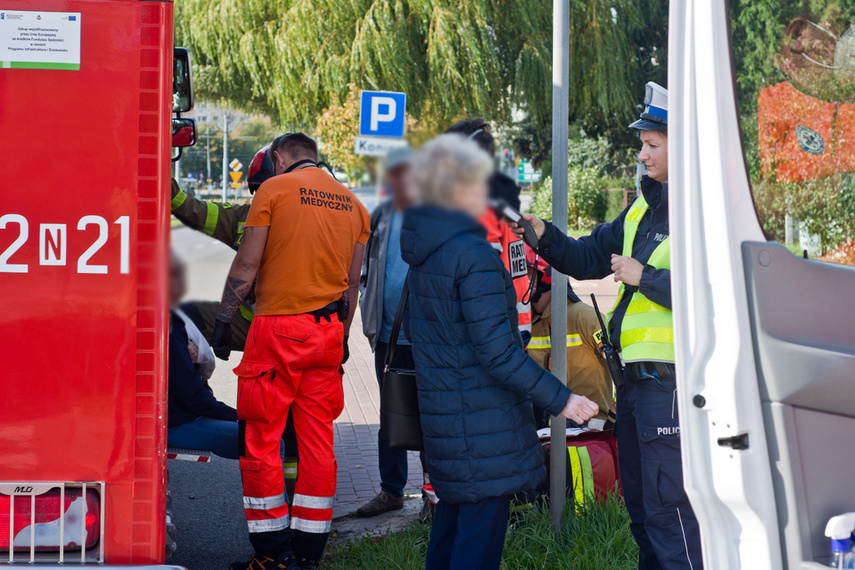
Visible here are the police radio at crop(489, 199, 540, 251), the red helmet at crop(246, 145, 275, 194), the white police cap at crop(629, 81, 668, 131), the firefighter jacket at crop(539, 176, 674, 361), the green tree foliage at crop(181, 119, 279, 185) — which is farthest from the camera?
the green tree foliage at crop(181, 119, 279, 185)

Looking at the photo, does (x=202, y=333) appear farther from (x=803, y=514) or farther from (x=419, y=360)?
(x=803, y=514)

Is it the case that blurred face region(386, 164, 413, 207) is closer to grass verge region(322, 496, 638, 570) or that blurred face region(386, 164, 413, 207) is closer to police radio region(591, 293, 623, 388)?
police radio region(591, 293, 623, 388)

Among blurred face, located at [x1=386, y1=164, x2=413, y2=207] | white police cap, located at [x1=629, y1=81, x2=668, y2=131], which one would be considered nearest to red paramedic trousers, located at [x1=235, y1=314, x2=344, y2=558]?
white police cap, located at [x1=629, y1=81, x2=668, y2=131]

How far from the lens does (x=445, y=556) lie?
3.09 m

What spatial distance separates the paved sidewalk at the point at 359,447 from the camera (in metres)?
4.98

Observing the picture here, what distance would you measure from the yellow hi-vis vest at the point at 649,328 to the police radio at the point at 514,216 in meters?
0.41

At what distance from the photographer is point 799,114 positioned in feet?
6.47

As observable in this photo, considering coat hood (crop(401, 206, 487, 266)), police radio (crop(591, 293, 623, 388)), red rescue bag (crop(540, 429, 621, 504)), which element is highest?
coat hood (crop(401, 206, 487, 266))

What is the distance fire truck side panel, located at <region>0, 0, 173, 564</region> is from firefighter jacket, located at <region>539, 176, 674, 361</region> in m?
1.52

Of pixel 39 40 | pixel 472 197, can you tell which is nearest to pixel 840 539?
pixel 472 197

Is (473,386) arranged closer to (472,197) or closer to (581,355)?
(472,197)

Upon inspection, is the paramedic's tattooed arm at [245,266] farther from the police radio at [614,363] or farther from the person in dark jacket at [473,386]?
the police radio at [614,363]

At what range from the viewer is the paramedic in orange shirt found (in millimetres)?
3639

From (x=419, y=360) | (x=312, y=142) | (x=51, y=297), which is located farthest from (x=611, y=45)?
(x=51, y=297)
